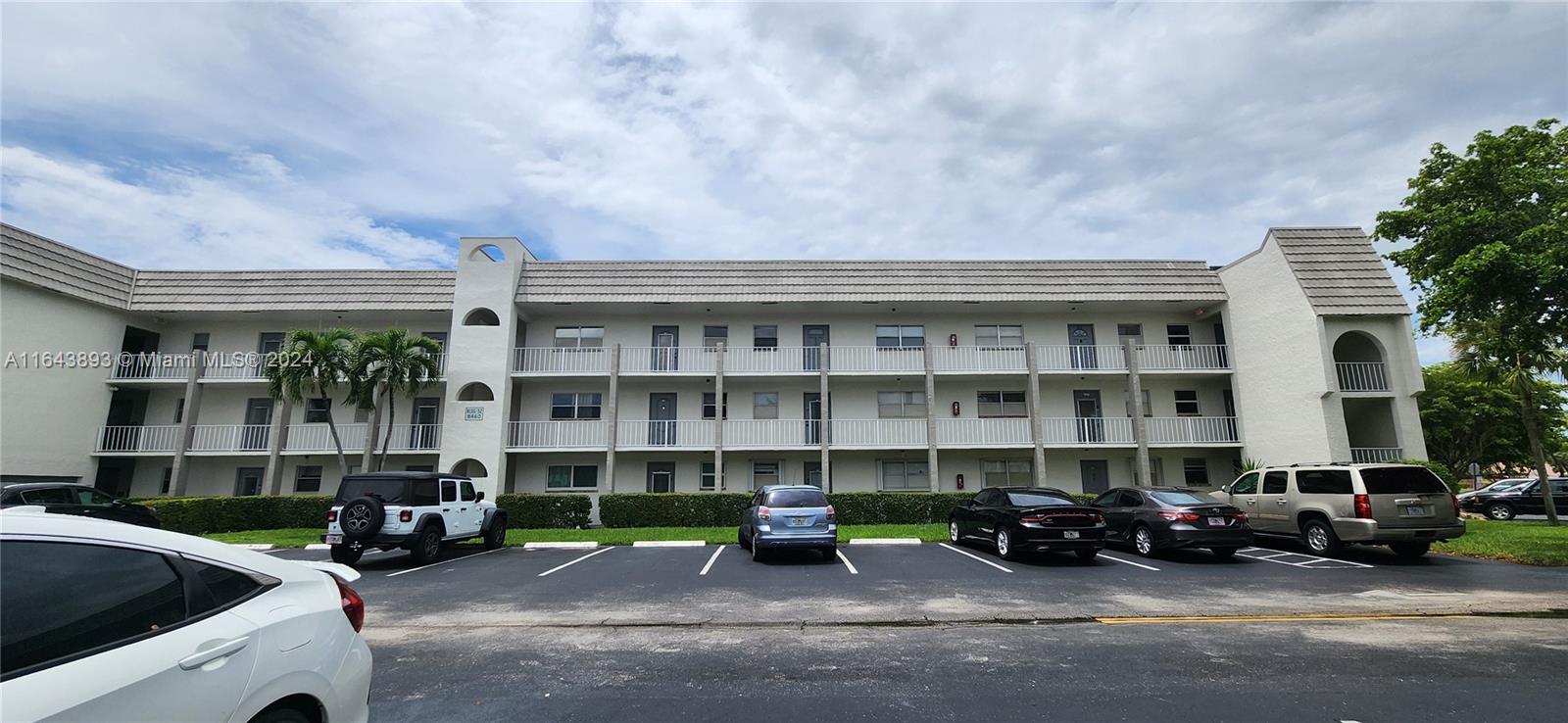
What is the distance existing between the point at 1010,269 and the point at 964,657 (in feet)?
64.6

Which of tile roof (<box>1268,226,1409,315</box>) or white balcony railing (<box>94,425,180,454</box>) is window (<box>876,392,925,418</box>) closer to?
tile roof (<box>1268,226,1409,315</box>)

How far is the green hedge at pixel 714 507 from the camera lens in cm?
2023

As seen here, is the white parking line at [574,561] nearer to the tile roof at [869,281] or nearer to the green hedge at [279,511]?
the green hedge at [279,511]

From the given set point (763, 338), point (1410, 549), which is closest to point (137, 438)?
point (763, 338)

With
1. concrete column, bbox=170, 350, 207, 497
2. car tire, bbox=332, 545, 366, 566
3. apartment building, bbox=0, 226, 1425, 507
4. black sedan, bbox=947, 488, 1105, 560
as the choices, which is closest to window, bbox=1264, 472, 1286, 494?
black sedan, bbox=947, 488, 1105, 560

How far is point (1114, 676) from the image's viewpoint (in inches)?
223

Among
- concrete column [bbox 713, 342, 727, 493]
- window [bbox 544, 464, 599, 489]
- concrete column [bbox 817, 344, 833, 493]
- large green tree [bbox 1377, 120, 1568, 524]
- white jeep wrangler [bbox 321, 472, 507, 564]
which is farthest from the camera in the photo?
window [bbox 544, 464, 599, 489]

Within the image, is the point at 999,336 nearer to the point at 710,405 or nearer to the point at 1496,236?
the point at 710,405

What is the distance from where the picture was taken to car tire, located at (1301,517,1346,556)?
504 inches

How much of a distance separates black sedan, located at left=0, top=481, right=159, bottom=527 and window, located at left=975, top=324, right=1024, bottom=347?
23428mm

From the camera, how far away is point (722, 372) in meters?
22.9

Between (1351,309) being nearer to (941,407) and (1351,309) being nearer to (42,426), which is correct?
(941,407)

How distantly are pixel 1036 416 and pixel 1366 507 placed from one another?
1061cm

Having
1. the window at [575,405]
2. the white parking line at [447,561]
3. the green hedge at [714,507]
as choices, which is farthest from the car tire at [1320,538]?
the window at [575,405]
